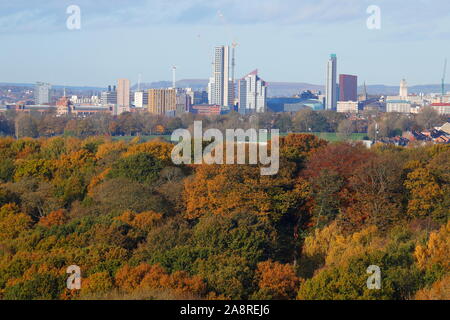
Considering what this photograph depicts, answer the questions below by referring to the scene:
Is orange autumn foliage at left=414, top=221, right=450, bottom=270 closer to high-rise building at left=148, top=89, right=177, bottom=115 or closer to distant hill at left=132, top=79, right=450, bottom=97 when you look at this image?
high-rise building at left=148, top=89, right=177, bottom=115

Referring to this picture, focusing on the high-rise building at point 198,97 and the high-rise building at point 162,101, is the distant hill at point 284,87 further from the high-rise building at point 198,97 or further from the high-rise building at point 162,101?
the high-rise building at point 162,101

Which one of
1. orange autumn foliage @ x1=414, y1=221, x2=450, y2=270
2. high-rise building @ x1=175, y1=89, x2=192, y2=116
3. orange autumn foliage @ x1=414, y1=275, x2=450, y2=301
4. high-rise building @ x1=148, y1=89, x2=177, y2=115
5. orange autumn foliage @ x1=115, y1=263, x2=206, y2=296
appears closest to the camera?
orange autumn foliage @ x1=414, y1=275, x2=450, y2=301

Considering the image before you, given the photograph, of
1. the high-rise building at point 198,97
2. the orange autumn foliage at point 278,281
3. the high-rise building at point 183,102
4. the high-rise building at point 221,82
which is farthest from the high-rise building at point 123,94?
the orange autumn foliage at point 278,281

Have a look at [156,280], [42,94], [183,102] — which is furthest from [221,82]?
[156,280]

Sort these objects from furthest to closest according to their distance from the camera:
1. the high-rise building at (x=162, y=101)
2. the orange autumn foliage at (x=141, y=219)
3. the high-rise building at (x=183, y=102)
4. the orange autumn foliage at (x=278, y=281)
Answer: the high-rise building at (x=183, y=102)
the high-rise building at (x=162, y=101)
the orange autumn foliage at (x=141, y=219)
the orange autumn foliage at (x=278, y=281)

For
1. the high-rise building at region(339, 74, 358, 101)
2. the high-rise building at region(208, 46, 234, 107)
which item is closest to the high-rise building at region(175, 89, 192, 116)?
the high-rise building at region(208, 46, 234, 107)

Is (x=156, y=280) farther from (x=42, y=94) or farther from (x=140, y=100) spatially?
(x=140, y=100)
